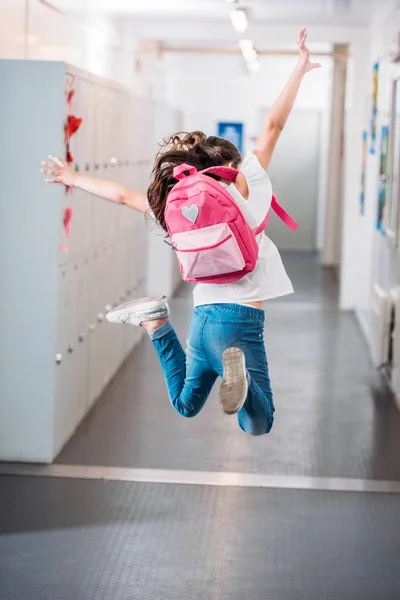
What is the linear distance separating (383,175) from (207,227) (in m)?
5.18

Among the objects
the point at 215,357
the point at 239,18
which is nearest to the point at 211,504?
the point at 215,357

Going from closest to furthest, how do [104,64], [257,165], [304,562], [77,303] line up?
[257,165] < [304,562] < [77,303] < [104,64]

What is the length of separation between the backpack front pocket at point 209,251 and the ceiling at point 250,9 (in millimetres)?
4695

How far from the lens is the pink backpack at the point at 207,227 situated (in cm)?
279

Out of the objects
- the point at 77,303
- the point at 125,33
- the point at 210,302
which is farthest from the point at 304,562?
the point at 125,33

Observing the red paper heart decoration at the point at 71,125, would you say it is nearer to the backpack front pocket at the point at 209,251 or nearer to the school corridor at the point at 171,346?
the school corridor at the point at 171,346

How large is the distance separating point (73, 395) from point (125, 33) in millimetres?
4578

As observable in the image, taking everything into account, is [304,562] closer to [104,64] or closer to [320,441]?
[320,441]

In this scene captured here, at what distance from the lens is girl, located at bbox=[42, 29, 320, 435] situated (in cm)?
290

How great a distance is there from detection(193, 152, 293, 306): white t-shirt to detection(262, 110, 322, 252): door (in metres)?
12.9

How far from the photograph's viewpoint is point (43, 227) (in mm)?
4863

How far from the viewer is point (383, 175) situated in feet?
25.4

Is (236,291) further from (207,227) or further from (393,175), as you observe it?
(393,175)

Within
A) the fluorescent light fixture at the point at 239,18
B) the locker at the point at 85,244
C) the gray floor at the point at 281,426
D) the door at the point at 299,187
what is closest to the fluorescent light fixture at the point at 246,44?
the fluorescent light fixture at the point at 239,18
